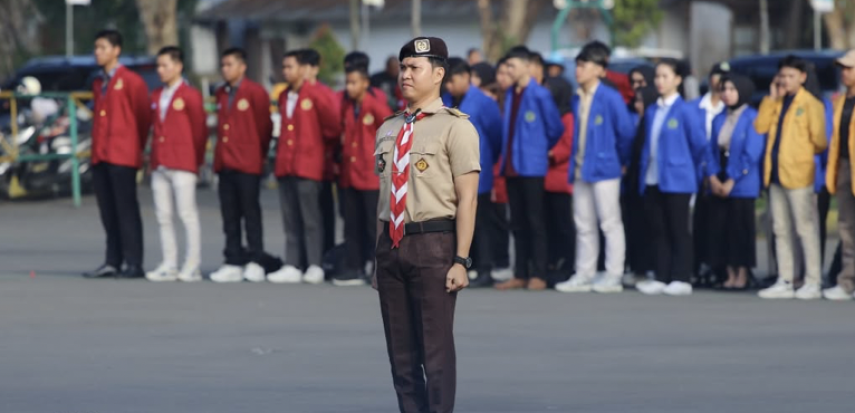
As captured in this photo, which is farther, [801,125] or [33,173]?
[33,173]

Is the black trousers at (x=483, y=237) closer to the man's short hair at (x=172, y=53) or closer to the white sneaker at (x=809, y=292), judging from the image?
the white sneaker at (x=809, y=292)

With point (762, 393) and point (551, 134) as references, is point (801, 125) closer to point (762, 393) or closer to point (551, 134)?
point (551, 134)

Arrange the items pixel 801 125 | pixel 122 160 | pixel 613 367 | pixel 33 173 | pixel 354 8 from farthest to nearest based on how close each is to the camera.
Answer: pixel 354 8, pixel 33 173, pixel 122 160, pixel 801 125, pixel 613 367

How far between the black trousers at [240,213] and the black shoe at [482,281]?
1.76 meters

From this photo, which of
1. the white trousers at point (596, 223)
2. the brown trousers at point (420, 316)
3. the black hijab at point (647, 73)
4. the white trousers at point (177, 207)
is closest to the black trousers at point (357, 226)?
the white trousers at point (177, 207)

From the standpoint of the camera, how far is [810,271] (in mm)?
13328

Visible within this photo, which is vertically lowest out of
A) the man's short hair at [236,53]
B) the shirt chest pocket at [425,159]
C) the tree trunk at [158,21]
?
the shirt chest pocket at [425,159]

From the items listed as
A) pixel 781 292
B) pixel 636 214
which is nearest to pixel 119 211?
pixel 636 214

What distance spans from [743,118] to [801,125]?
0.71 m

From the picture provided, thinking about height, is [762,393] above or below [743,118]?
below

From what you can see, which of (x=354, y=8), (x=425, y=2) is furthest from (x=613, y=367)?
(x=425, y=2)

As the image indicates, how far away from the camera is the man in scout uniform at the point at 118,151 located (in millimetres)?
14352

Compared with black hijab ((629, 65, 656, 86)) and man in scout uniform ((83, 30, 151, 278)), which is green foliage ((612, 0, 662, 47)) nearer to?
black hijab ((629, 65, 656, 86))

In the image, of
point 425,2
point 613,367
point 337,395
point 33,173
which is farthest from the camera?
point 425,2
